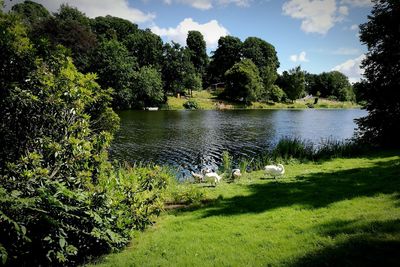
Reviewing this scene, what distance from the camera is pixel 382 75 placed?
85.1 feet

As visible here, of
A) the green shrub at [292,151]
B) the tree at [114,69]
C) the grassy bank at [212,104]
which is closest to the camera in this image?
the green shrub at [292,151]

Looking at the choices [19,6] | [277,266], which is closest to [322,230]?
[277,266]

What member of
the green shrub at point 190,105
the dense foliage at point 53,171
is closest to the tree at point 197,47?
the green shrub at point 190,105

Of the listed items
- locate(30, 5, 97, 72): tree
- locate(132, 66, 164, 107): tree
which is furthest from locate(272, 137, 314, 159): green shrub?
locate(30, 5, 97, 72): tree

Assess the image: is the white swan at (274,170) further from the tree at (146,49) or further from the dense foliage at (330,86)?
the dense foliage at (330,86)

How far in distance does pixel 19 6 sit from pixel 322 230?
15035cm

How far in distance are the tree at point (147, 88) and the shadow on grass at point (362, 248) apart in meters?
74.1

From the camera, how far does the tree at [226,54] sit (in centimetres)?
12900

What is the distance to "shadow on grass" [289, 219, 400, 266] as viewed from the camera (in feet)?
20.8

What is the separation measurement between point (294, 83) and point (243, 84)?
99.8 feet

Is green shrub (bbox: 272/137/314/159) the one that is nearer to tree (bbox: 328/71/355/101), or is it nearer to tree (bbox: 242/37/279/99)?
tree (bbox: 242/37/279/99)

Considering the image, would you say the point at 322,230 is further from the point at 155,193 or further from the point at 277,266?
the point at 155,193

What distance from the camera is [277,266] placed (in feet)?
21.8

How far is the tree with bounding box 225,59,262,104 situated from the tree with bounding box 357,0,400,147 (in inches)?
2865
